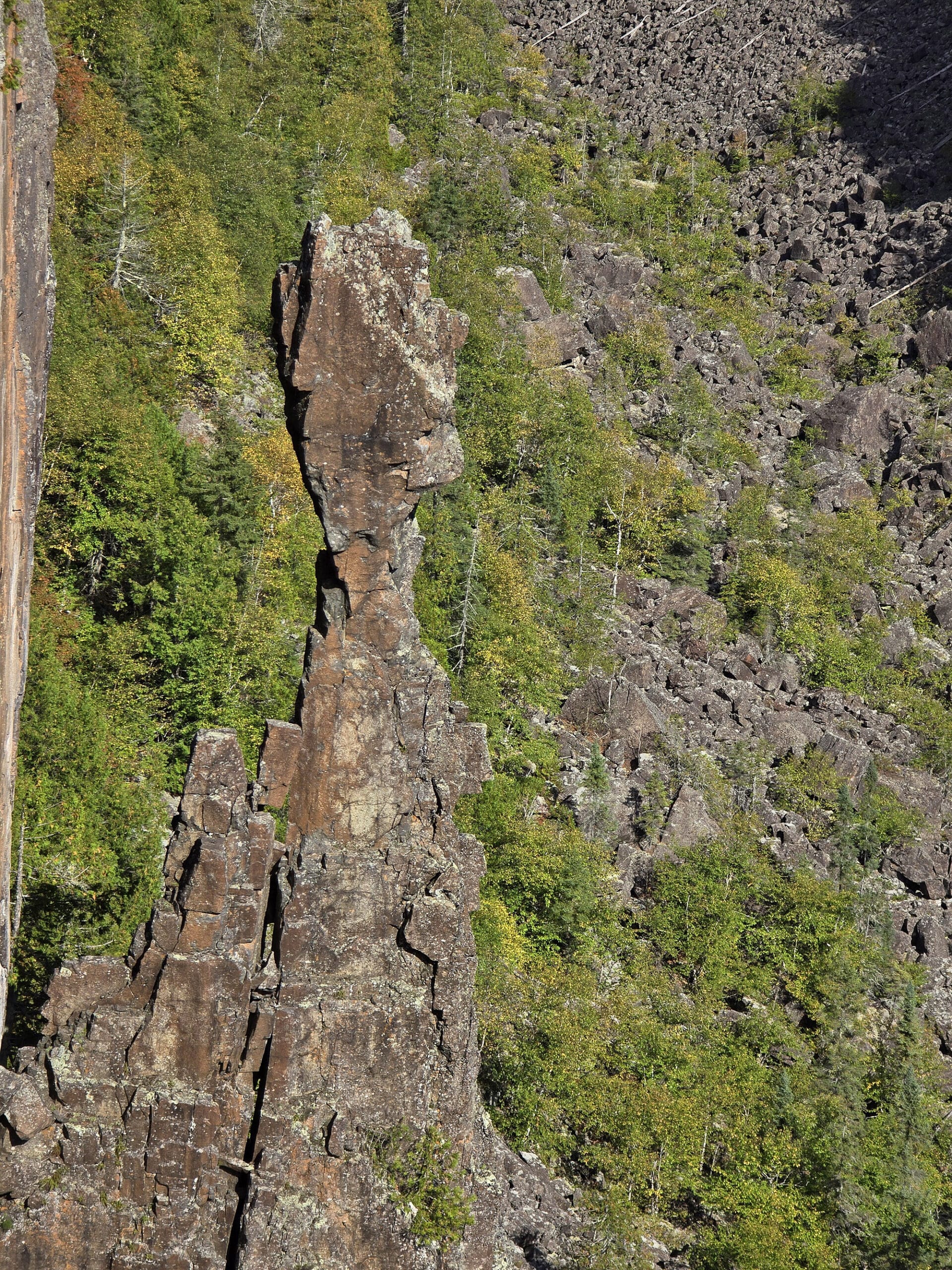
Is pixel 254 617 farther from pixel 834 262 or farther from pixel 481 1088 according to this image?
pixel 834 262

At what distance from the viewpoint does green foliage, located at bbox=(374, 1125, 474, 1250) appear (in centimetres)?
2211

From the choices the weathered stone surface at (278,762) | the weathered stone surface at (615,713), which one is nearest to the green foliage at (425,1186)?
the weathered stone surface at (278,762)

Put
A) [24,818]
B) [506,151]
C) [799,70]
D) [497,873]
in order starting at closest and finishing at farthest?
[24,818] < [497,873] < [506,151] < [799,70]

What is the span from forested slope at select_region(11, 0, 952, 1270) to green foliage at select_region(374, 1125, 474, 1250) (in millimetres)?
13213

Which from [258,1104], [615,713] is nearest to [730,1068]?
[615,713]

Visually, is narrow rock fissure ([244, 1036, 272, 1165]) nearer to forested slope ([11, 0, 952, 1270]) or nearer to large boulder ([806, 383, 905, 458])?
forested slope ([11, 0, 952, 1270])

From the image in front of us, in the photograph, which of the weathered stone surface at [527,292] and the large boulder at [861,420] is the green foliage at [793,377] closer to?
the large boulder at [861,420]

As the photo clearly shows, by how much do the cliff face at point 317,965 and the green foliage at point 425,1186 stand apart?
0.08m

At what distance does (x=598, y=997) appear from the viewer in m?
52.4

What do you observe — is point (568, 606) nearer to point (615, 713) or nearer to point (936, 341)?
point (615, 713)

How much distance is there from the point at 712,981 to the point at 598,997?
8.21m

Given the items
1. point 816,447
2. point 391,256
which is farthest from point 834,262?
point 391,256

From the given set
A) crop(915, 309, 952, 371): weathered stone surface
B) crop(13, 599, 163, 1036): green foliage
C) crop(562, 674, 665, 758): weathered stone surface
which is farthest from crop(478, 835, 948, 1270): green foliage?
crop(915, 309, 952, 371): weathered stone surface

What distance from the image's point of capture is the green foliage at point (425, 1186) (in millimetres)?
22109
